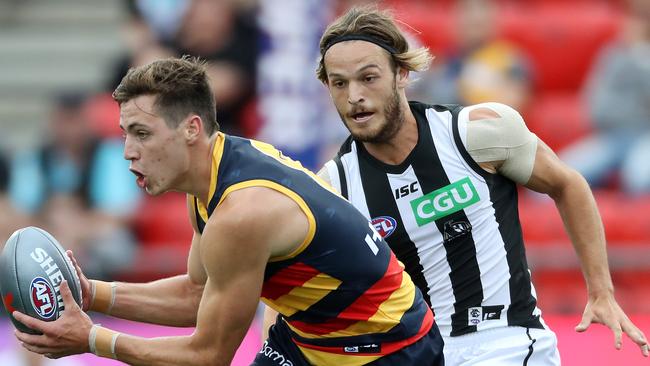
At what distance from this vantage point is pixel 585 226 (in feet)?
17.2

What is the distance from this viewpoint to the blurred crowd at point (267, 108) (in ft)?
29.8

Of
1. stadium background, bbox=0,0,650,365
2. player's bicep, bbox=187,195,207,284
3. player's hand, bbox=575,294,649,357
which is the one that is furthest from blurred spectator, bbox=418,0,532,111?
player's bicep, bbox=187,195,207,284

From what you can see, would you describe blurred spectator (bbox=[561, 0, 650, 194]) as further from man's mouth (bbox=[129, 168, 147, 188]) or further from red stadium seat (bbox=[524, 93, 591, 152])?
man's mouth (bbox=[129, 168, 147, 188])

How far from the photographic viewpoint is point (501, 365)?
501cm

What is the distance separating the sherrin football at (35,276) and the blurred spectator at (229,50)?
4965mm

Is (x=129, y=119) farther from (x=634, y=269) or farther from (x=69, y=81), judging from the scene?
(x=69, y=81)

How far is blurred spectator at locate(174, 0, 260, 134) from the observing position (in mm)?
9797

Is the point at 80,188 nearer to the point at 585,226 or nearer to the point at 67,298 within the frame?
the point at 67,298

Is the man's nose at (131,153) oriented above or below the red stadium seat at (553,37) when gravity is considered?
below

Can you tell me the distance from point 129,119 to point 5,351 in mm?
3306

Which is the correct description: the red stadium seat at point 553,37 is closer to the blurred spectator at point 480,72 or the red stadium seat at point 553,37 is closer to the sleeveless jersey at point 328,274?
the blurred spectator at point 480,72

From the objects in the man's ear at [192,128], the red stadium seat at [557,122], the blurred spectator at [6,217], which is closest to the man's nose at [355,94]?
the man's ear at [192,128]

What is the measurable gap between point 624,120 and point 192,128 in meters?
5.56

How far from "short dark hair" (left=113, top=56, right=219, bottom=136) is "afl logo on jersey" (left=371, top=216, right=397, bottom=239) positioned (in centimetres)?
86
